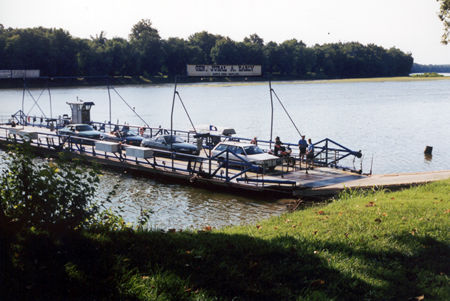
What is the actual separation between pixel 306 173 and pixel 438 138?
104 ft

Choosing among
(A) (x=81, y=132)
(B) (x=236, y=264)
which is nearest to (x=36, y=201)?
(B) (x=236, y=264)

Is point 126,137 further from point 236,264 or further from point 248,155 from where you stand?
point 236,264

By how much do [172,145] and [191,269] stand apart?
20.7 meters

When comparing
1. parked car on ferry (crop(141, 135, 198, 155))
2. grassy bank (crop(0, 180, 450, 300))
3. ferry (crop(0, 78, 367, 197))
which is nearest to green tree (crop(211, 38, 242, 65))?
ferry (crop(0, 78, 367, 197))

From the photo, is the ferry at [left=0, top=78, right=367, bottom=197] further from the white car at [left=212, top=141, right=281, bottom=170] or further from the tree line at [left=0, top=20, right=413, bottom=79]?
the tree line at [left=0, top=20, right=413, bottom=79]

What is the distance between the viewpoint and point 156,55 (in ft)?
495

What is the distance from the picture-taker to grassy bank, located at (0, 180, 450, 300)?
6.37 meters

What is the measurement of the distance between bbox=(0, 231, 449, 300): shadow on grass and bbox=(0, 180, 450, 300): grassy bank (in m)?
0.02

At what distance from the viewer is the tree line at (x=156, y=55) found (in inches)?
5059

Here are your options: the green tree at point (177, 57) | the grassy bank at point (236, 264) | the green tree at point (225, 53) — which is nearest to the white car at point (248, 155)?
the grassy bank at point (236, 264)

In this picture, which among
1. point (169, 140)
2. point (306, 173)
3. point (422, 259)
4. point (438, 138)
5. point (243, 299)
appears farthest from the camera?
point (438, 138)

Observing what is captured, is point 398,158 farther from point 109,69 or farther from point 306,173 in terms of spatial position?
point 109,69

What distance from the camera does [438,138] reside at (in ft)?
158

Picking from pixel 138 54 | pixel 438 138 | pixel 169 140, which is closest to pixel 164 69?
pixel 138 54
